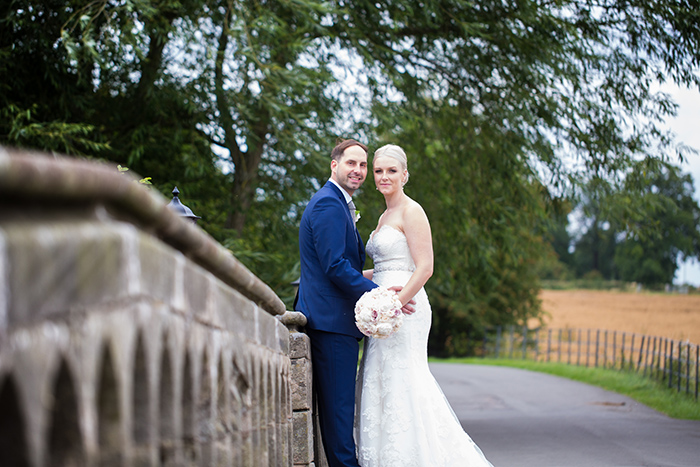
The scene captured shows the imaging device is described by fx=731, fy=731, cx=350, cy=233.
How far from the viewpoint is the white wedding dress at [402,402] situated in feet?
15.3

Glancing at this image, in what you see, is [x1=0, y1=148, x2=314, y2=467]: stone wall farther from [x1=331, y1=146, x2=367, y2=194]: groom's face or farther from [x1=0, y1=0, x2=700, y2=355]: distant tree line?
[x1=0, y1=0, x2=700, y2=355]: distant tree line

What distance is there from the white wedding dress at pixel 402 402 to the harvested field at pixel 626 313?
2732cm

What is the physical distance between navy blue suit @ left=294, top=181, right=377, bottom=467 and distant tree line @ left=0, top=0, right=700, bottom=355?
153 inches

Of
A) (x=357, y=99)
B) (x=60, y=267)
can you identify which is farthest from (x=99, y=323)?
(x=357, y=99)

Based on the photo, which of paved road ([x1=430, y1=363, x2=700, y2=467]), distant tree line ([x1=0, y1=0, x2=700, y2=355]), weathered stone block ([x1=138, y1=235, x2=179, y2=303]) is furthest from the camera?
distant tree line ([x1=0, y1=0, x2=700, y2=355])

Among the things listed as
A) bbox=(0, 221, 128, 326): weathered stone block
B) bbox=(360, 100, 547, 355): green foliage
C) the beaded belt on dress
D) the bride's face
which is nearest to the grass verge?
bbox=(360, 100, 547, 355): green foliage

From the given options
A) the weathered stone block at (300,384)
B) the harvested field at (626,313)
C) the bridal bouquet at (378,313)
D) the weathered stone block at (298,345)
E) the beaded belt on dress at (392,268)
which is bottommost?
the harvested field at (626,313)

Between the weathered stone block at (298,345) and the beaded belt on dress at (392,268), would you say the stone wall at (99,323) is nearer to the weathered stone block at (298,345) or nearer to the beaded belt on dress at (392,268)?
the weathered stone block at (298,345)

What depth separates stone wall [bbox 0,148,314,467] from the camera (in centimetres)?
115

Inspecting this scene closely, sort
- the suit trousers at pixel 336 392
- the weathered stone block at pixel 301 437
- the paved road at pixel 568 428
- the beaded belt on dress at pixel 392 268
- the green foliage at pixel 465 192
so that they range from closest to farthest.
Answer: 1. the weathered stone block at pixel 301 437
2. the suit trousers at pixel 336 392
3. the beaded belt on dress at pixel 392 268
4. the paved road at pixel 568 428
5. the green foliage at pixel 465 192

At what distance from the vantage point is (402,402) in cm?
475

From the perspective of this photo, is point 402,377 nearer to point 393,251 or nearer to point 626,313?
point 393,251

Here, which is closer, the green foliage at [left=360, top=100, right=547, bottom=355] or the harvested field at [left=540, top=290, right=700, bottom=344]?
the green foliage at [left=360, top=100, right=547, bottom=355]

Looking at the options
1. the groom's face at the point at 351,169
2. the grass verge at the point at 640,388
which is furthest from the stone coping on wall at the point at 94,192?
the grass verge at the point at 640,388
